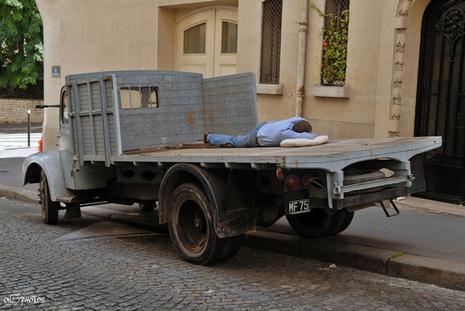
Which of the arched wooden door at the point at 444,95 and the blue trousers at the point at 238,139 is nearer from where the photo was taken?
the blue trousers at the point at 238,139

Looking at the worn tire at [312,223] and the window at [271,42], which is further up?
the window at [271,42]

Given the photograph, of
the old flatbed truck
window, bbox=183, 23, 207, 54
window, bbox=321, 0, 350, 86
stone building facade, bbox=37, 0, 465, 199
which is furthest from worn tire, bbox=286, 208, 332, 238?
window, bbox=183, 23, 207, 54

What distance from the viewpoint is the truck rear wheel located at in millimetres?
6285

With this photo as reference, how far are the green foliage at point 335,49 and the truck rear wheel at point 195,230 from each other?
497 centimetres

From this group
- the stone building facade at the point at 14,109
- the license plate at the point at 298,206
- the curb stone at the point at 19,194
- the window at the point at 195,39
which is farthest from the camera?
the stone building facade at the point at 14,109

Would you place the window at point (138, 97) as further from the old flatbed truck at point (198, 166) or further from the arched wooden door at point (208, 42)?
the arched wooden door at point (208, 42)

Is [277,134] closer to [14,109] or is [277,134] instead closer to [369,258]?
[369,258]

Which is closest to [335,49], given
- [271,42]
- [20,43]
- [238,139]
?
[271,42]

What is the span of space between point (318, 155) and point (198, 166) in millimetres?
1444

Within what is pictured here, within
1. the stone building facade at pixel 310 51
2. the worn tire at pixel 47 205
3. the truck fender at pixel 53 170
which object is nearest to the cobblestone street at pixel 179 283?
the truck fender at pixel 53 170

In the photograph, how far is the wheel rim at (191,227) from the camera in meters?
6.61

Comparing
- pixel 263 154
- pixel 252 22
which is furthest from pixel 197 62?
pixel 263 154

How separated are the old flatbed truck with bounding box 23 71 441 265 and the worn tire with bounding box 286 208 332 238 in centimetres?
1

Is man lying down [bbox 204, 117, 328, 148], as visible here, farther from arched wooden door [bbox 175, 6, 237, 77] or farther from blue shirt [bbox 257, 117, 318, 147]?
arched wooden door [bbox 175, 6, 237, 77]
